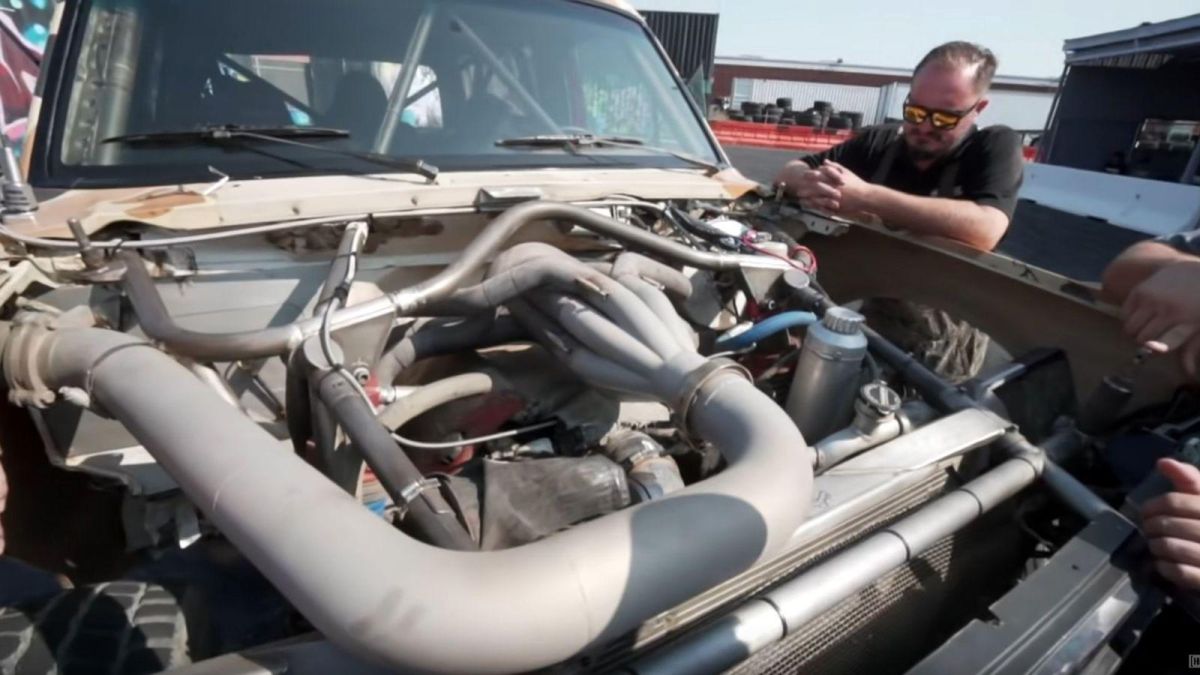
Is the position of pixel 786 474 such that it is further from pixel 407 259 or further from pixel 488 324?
pixel 407 259

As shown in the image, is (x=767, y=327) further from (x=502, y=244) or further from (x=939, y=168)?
(x=939, y=168)

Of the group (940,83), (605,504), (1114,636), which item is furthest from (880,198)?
(605,504)

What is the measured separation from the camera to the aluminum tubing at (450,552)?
0.78 metres

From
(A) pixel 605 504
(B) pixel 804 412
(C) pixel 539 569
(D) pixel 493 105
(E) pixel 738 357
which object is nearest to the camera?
(C) pixel 539 569

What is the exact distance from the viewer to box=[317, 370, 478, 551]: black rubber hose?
3.28 ft

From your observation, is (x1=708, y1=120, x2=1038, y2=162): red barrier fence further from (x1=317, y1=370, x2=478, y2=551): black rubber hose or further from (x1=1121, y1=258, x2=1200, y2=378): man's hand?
(x1=317, y1=370, x2=478, y2=551): black rubber hose

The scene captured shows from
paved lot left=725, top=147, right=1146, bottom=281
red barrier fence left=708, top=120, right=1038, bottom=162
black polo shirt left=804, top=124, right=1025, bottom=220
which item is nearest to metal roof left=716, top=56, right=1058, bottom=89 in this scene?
red barrier fence left=708, top=120, right=1038, bottom=162

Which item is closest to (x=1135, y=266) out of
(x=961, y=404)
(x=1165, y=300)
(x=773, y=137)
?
(x=1165, y=300)

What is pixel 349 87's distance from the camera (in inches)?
73.8

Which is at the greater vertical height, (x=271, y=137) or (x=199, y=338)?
(x=271, y=137)

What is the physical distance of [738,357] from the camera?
6.17 feet

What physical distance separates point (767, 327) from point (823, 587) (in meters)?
0.67

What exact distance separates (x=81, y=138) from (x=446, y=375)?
958mm

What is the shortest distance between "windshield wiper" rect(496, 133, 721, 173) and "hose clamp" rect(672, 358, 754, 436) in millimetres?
1013
